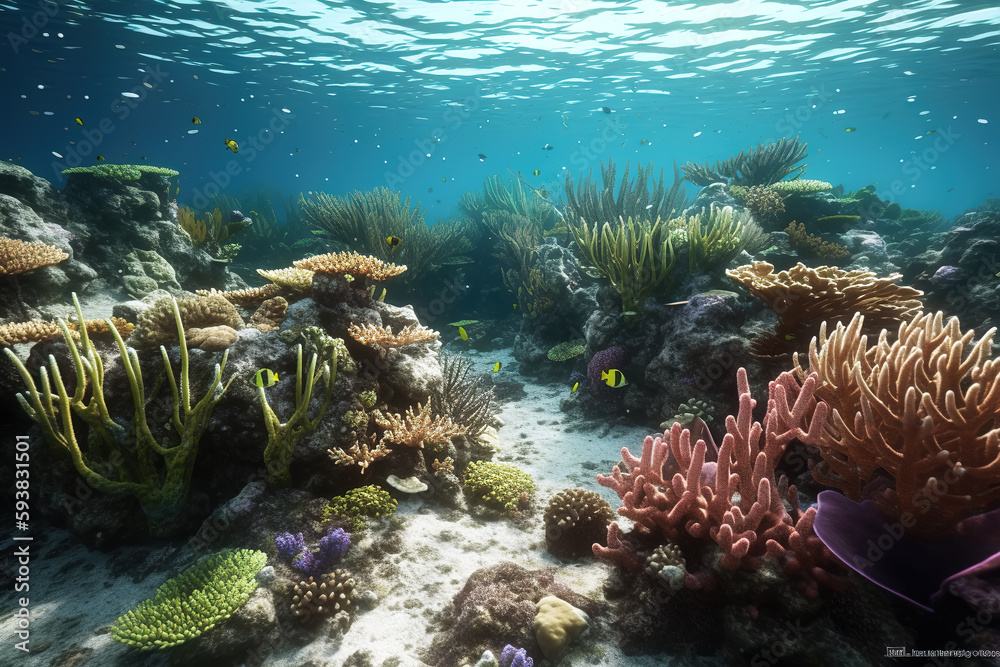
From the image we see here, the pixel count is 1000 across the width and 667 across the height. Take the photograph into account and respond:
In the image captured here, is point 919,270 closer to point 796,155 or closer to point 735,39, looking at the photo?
A: point 796,155

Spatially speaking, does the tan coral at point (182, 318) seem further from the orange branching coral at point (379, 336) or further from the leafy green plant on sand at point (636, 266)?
the leafy green plant on sand at point (636, 266)

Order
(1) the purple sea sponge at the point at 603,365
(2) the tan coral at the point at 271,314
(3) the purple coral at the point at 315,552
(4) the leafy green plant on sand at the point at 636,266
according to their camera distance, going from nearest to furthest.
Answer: (3) the purple coral at the point at 315,552, (2) the tan coral at the point at 271,314, (4) the leafy green plant on sand at the point at 636,266, (1) the purple sea sponge at the point at 603,365

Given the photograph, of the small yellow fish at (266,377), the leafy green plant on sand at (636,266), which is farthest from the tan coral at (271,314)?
the leafy green plant on sand at (636,266)

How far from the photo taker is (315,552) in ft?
10.9

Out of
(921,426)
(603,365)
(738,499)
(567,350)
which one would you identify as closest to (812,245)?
(567,350)

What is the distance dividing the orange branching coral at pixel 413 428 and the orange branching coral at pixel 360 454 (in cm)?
11

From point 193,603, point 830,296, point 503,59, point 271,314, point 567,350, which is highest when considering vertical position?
point 503,59

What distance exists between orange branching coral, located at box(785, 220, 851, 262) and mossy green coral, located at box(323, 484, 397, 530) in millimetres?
10248

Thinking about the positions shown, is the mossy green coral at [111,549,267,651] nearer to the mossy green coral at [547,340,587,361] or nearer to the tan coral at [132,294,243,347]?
the tan coral at [132,294,243,347]

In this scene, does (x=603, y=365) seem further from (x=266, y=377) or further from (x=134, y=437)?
(x=134, y=437)

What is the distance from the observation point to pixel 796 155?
12430 mm

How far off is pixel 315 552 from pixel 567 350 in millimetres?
6060

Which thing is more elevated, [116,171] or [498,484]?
[116,171]

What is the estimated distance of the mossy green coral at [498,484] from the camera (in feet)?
14.3
